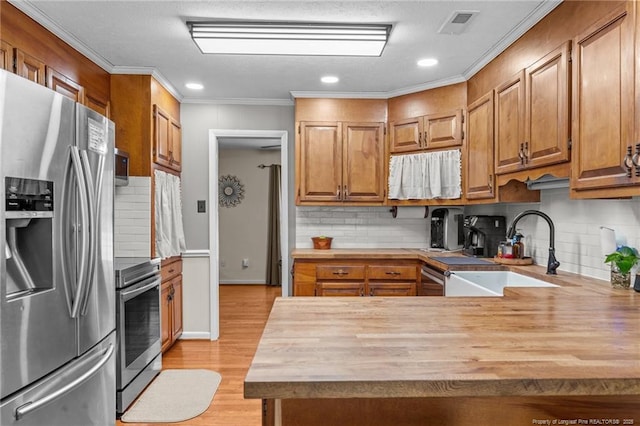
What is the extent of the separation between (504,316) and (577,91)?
123 centimetres

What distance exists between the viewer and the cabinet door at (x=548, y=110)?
2.09 meters

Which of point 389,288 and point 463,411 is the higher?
point 463,411

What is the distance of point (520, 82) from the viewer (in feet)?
8.34

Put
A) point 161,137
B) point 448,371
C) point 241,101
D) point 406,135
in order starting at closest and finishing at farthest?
point 448,371 → point 161,137 → point 406,135 → point 241,101

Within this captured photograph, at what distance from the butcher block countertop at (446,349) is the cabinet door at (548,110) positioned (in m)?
0.84

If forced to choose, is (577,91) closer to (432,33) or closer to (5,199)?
(432,33)

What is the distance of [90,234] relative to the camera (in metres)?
1.95

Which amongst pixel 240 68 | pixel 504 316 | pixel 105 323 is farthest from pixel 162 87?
pixel 504 316

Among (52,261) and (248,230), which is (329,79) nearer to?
(52,261)

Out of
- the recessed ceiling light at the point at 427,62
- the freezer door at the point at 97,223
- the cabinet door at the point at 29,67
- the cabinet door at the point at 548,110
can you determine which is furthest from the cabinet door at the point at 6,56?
the cabinet door at the point at 548,110

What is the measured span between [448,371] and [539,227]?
95.7 inches

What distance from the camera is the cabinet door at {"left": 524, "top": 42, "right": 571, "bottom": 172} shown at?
209 cm

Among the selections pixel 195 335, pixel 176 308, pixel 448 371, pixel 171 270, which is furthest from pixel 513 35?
pixel 195 335

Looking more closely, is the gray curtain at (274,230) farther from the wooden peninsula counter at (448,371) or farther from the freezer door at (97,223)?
the wooden peninsula counter at (448,371)
